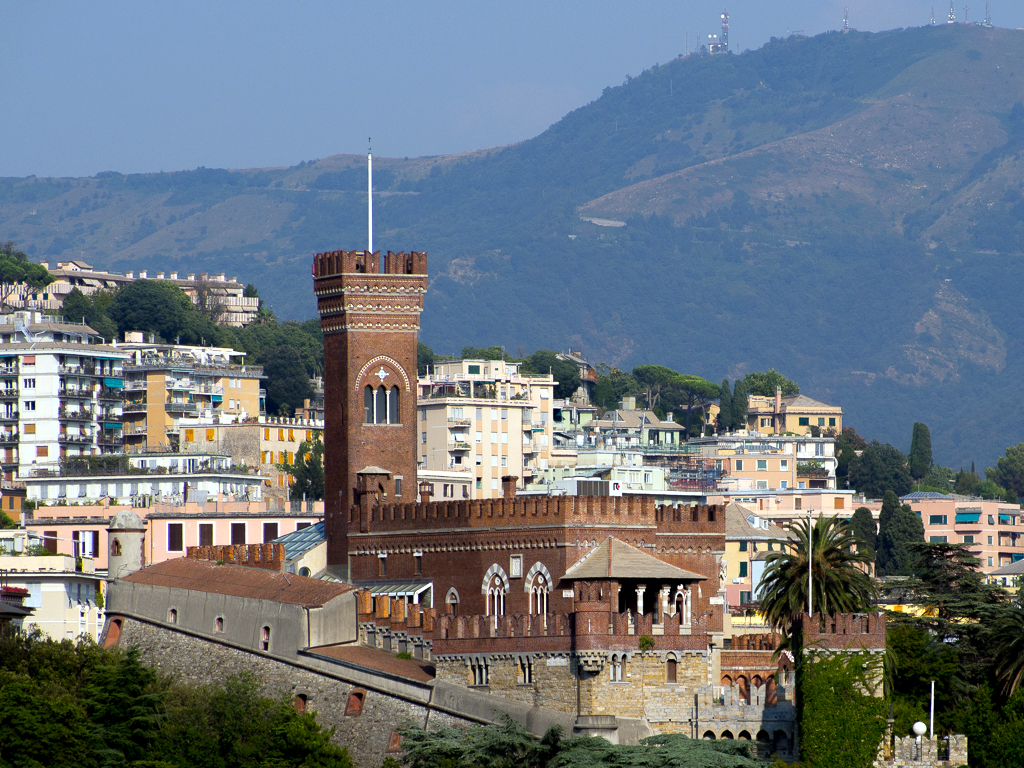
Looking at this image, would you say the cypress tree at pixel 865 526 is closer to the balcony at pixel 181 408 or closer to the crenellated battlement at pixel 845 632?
the balcony at pixel 181 408

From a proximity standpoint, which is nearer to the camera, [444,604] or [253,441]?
[444,604]

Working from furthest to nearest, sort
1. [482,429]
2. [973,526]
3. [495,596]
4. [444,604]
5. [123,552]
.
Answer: [973,526] → [482,429] → [123,552] → [444,604] → [495,596]

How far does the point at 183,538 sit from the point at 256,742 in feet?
146

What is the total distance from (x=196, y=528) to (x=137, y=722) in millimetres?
41609

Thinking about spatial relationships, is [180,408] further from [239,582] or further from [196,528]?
[239,582]

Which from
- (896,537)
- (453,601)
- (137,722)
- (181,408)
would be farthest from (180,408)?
(137,722)

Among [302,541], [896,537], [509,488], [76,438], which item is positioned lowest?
[896,537]

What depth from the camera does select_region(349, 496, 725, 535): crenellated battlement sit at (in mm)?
73500

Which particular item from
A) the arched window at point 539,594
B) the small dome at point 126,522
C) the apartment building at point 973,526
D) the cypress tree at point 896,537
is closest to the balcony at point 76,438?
the cypress tree at point 896,537

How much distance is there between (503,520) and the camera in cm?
7512

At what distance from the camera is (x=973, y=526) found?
18762 cm

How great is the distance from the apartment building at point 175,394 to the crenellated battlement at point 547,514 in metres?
87.2

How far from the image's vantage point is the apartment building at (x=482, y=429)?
17262 centimetres

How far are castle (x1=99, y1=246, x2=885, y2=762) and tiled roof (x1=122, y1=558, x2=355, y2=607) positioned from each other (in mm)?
100
